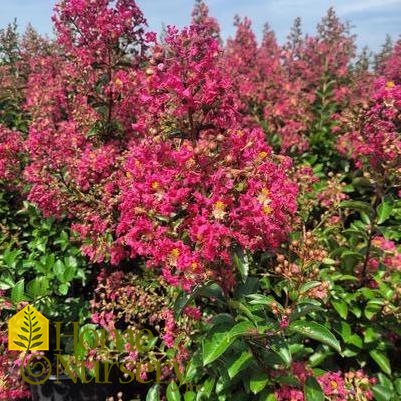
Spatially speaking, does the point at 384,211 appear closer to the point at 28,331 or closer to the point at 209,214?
the point at 209,214

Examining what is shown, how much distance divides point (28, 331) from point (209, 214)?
1.64 metres

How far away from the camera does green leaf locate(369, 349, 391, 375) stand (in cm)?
273

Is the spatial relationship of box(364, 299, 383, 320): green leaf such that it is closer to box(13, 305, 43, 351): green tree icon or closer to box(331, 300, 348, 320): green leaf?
box(331, 300, 348, 320): green leaf

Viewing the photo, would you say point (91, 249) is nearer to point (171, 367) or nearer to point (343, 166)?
point (171, 367)

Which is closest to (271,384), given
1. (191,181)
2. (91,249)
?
(191,181)

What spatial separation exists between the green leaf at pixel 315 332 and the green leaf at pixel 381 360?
2.96 feet

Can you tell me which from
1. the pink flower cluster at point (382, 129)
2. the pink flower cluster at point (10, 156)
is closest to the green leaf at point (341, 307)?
the pink flower cluster at point (382, 129)

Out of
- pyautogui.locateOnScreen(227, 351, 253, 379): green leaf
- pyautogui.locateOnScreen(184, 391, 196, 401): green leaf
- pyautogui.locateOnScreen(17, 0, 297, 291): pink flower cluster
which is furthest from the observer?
pyautogui.locateOnScreen(184, 391, 196, 401): green leaf

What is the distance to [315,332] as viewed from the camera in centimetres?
204

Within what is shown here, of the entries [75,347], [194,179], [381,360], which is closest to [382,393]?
[381,360]

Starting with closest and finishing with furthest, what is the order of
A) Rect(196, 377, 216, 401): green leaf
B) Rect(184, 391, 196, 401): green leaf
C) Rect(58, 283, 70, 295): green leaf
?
Rect(196, 377, 216, 401): green leaf → Rect(184, 391, 196, 401): green leaf → Rect(58, 283, 70, 295): green leaf

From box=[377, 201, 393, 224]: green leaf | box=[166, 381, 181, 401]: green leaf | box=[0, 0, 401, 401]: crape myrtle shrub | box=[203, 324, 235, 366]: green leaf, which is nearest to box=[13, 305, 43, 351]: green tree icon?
box=[0, 0, 401, 401]: crape myrtle shrub

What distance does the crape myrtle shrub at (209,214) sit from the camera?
2.03m

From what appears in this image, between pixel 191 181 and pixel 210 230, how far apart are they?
24 centimetres
